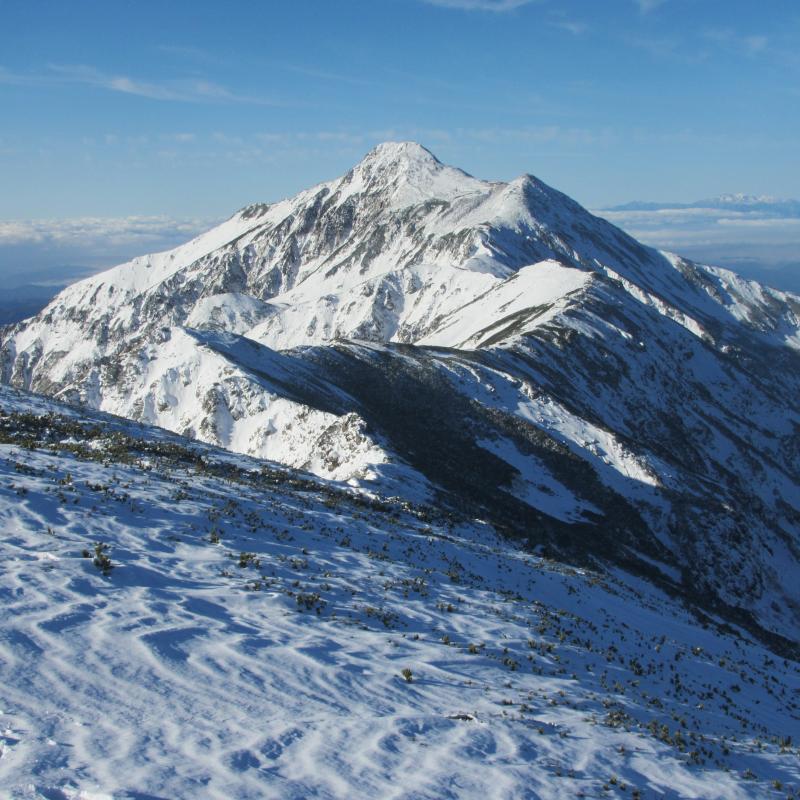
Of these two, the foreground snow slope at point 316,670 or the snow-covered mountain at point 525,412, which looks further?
the snow-covered mountain at point 525,412

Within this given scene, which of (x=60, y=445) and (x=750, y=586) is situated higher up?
(x=60, y=445)

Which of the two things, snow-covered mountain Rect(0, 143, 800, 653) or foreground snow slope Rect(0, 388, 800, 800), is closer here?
foreground snow slope Rect(0, 388, 800, 800)

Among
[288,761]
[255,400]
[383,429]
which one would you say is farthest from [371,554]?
[255,400]

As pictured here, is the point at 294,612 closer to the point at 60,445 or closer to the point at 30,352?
the point at 60,445

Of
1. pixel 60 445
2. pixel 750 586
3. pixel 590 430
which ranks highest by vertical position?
pixel 60 445

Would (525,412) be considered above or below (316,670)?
below

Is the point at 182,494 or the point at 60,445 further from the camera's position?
the point at 60,445

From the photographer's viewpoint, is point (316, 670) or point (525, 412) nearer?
point (316, 670)

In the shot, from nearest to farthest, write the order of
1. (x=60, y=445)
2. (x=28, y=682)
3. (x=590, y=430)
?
(x=28, y=682)
(x=60, y=445)
(x=590, y=430)
